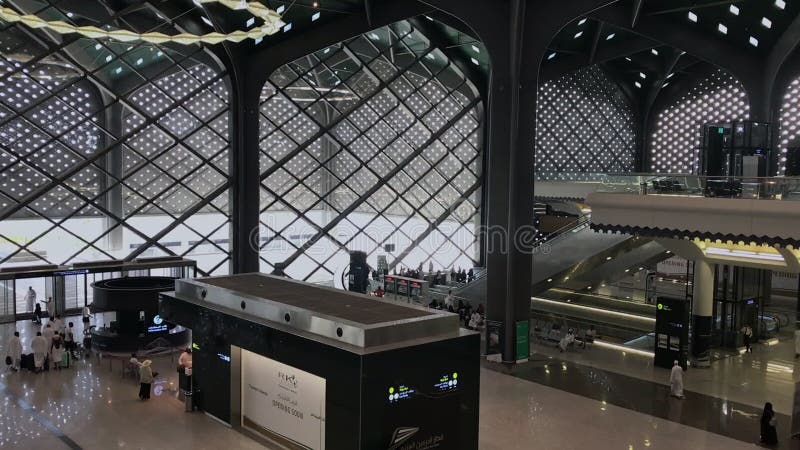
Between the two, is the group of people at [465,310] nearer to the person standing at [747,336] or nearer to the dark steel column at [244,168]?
the person standing at [747,336]

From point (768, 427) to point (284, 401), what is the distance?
26.4 ft

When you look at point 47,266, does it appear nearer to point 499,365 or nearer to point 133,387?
point 133,387

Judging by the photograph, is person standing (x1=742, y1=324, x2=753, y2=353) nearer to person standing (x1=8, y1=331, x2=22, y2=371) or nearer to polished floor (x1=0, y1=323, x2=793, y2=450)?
polished floor (x1=0, y1=323, x2=793, y2=450)

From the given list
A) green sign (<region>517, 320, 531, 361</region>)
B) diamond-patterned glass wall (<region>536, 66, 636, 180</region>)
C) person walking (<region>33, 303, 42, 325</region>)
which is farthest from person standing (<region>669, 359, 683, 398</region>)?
diamond-patterned glass wall (<region>536, 66, 636, 180</region>)

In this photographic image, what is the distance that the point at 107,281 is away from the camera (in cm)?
1897

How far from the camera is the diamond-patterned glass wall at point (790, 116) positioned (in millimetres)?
27719

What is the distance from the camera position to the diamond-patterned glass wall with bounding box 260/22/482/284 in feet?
86.4

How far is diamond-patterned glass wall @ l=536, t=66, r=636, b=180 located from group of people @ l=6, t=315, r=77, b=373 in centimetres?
2224

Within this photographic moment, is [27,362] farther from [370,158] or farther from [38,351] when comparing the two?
[370,158]

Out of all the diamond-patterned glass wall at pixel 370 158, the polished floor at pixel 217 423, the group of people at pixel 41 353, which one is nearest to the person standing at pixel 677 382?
the polished floor at pixel 217 423

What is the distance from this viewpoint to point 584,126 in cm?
3484

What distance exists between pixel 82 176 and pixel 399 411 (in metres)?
17.1

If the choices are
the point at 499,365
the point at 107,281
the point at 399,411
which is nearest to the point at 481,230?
the point at 499,365

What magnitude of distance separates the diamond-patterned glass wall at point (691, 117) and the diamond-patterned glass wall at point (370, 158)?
Result: 36.2ft
